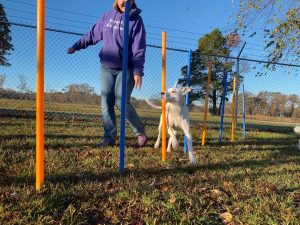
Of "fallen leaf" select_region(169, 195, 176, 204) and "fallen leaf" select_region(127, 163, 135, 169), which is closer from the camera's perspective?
"fallen leaf" select_region(169, 195, 176, 204)

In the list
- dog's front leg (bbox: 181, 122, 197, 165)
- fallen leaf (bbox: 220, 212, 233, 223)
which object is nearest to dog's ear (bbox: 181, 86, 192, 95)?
dog's front leg (bbox: 181, 122, 197, 165)

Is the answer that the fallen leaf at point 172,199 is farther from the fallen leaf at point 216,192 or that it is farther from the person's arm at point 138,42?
the person's arm at point 138,42

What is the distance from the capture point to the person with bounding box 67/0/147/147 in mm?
4652

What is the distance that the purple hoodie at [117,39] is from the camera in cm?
461

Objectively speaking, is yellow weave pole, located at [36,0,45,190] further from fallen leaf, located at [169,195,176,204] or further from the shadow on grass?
fallen leaf, located at [169,195,176,204]

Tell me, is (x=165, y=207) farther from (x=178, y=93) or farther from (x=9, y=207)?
(x=178, y=93)

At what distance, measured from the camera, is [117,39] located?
16.1 feet

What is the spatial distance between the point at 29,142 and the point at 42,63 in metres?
2.58

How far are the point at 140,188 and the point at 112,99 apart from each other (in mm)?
2444

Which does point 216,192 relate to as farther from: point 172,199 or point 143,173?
point 143,173

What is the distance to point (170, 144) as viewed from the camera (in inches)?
210

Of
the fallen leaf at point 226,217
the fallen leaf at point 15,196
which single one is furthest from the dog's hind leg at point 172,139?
the fallen leaf at point 15,196

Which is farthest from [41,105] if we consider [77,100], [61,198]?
[77,100]

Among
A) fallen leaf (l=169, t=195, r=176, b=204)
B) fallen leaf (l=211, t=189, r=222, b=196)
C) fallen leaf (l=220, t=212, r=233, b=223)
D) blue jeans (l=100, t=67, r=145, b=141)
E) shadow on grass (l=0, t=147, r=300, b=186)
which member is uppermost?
blue jeans (l=100, t=67, r=145, b=141)
